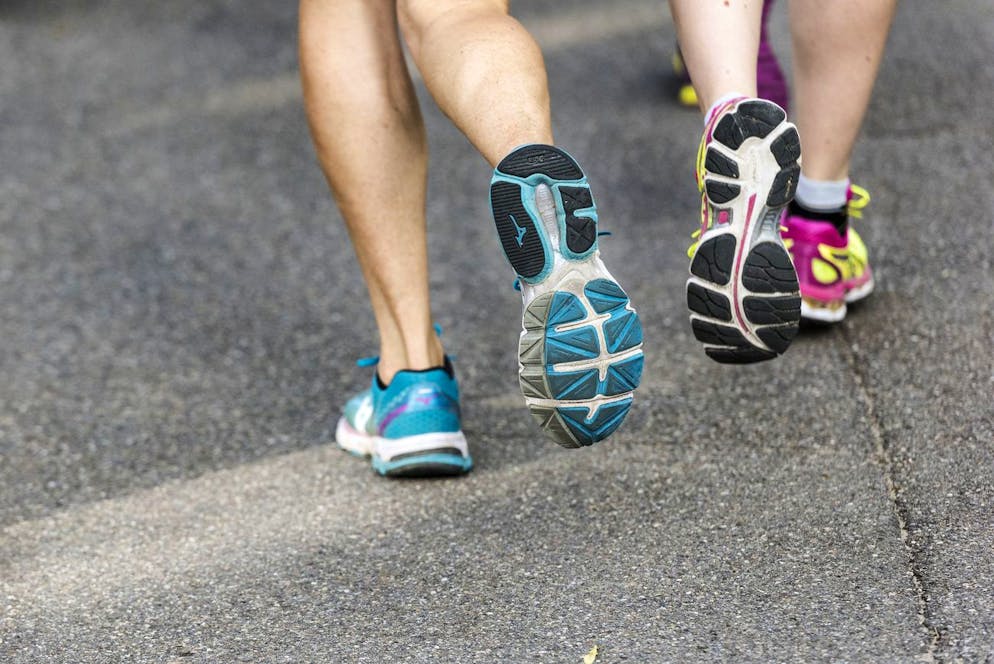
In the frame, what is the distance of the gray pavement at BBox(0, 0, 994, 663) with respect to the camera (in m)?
1.82

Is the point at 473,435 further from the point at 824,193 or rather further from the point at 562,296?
the point at 824,193

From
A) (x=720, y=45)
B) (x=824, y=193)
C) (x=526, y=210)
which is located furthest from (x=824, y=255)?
(x=526, y=210)

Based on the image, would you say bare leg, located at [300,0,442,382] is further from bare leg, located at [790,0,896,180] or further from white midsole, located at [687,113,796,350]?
bare leg, located at [790,0,896,180]

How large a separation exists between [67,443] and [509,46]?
134 centimetres

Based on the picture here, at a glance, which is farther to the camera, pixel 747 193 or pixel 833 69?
pixel 833 69

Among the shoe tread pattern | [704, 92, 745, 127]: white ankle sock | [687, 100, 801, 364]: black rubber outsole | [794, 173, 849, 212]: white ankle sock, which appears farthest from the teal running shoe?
[794, 173, 849, 212]: white ankle sock

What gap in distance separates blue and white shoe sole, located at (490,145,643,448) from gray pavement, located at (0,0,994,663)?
31 centimetres

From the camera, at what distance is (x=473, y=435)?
2.46 m

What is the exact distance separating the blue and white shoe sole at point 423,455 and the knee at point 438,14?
27.0 inches

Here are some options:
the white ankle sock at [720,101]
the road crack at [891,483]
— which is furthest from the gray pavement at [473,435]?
the white ankle sock at [720,101]

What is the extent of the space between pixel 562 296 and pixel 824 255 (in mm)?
983

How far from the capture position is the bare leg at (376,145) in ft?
7.23

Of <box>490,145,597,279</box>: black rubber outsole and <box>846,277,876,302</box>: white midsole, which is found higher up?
<box>490,145,597,279</box>: black rubber outsole

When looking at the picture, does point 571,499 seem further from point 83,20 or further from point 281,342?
point 83,20
